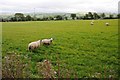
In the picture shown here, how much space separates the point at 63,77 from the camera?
8195mm

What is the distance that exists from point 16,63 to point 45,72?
1305 mm

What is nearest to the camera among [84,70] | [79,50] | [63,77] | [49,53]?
[63,77]

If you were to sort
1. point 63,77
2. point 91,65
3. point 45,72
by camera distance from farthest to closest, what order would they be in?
point 91,65 < point 63,77 < point 45,72

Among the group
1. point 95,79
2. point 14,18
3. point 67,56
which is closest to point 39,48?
point 67,56

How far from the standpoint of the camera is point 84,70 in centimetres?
1127

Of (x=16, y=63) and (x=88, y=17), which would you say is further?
(x=88, y=17)

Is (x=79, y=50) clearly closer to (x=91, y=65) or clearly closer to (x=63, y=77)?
(x=91, y=65)

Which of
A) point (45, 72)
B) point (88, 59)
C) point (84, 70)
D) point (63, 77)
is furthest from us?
point (88, 59)

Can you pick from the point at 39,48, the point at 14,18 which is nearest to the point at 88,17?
the point at 14,18

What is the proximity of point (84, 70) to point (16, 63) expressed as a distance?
380cm

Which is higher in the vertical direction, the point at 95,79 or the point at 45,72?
the point at 45,72

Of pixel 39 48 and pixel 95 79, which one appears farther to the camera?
pixel 39 48

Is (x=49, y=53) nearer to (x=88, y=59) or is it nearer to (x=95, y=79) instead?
(x=88, y=59)

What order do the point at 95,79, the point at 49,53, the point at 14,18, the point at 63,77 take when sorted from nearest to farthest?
1. the point at 63,77
2. the point at 95,79
3. the point at 49,53
4. the point at 14,18
